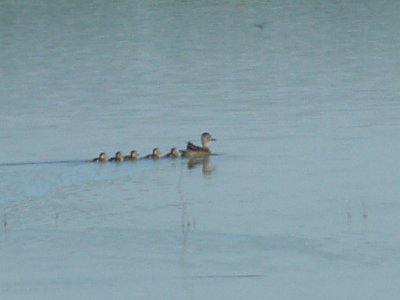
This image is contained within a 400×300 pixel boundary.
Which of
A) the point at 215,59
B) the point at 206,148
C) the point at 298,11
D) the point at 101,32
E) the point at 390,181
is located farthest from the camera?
the point at 298,11

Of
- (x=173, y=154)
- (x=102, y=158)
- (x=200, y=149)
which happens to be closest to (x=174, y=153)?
(x=173, y=154)

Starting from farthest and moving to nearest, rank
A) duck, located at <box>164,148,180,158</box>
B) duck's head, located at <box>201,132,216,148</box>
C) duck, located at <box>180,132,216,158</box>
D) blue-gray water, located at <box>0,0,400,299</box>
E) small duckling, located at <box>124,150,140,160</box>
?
1. duck's head, located at <box>201,132,216,148</box>
2. duck, located at <box>180,132,216,158</box>
3. duck, located at <box>164,148,180,158</box>
4. small duckling, located at <box>124,150,140,160</box>
5. blue-gray water, located at <box>0,0,400,299</box>

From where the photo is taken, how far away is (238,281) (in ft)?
42.5

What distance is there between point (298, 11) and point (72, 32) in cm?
488

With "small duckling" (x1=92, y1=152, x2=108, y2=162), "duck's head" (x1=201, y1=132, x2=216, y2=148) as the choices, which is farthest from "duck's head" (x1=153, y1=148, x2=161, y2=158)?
"duck's head" (x1=201, y1=132, x2=216, y2=148)

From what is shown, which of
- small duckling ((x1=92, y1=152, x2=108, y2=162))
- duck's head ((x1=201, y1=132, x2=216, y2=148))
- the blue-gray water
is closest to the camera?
the blue-gray water

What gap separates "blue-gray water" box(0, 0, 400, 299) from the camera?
13.3 meters

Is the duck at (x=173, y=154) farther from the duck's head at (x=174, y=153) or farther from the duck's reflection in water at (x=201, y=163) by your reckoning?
the duck's reflection in water at (x=201, y=163)

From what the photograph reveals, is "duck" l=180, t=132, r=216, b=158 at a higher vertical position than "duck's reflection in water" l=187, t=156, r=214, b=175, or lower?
higher

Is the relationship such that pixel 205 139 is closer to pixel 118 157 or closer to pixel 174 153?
pixel 174 153

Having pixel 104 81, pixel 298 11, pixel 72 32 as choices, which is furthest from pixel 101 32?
pixel 104 81

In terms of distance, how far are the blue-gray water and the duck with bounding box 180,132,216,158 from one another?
15 cm

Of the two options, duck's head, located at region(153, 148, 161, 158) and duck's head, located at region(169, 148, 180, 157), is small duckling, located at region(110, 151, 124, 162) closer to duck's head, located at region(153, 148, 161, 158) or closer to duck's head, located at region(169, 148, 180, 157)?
duck's head, located at region(153, 148, 161, 158)

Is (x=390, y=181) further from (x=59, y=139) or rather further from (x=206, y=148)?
(x=59, y=139)
